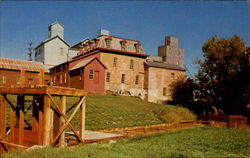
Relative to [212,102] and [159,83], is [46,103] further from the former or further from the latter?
[159,83]

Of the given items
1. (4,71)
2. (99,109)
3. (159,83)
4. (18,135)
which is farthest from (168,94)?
(18,135)

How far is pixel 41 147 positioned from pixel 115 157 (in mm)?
2757

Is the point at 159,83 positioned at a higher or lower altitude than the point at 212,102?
higher

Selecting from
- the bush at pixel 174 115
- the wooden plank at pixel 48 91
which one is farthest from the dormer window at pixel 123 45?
the wooden plank at pixel 48 91

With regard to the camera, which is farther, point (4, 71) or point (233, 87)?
point (4, 71)

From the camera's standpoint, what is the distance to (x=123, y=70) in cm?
3809

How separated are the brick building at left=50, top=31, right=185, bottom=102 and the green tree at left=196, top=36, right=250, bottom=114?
33.3 ft

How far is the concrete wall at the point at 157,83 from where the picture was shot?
40125mm

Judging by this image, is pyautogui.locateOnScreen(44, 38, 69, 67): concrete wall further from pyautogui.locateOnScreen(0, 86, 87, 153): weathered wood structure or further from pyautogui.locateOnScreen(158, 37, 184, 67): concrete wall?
pyautogui.locateOnScreen(0, 86, 87, 153): weathered wood structure

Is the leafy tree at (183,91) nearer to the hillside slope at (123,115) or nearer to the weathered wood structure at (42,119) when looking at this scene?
the hillside slope at (123,115)

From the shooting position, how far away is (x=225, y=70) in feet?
96.3

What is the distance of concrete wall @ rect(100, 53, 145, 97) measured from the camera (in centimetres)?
3647

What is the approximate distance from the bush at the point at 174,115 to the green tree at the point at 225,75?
7034 mm

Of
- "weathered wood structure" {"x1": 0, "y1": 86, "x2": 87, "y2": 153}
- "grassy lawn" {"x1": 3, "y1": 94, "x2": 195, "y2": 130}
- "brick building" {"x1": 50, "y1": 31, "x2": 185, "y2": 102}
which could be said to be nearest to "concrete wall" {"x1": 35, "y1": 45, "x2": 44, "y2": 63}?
"brick building" {"x1": 50, "y1": 31, "x2": 185, "y2": 102}
